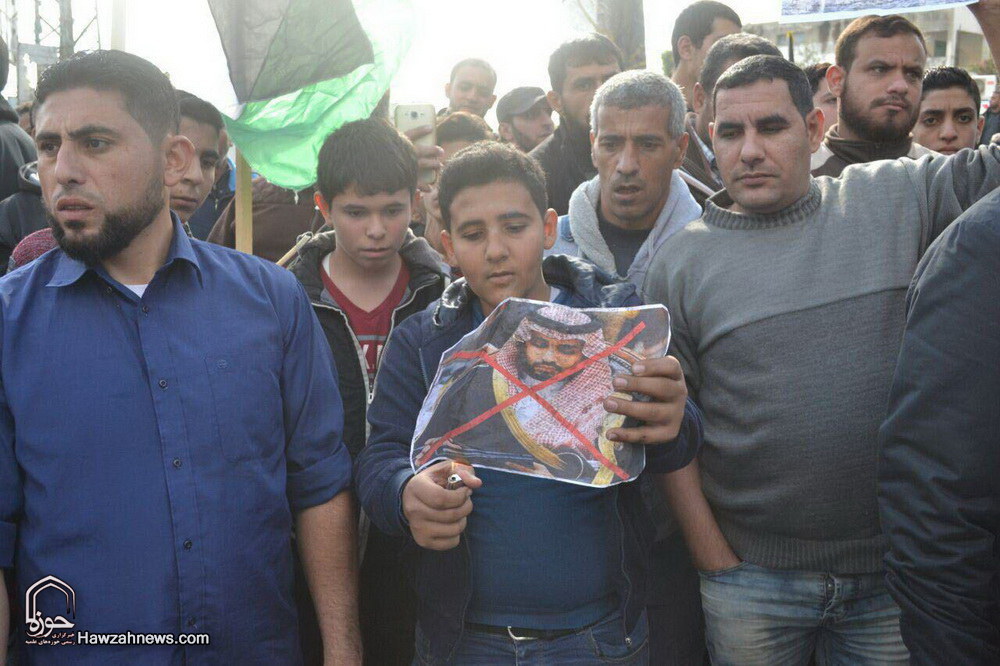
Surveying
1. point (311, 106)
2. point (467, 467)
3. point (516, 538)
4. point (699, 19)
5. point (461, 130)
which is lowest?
point (516, 538)

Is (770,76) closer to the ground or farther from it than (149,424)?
farther from it

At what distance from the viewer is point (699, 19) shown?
538 centimetres

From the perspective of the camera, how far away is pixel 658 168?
3.32 meters

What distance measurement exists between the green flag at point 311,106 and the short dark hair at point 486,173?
3.96 ft

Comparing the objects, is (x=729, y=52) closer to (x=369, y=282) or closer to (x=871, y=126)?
(x=871, y=126)

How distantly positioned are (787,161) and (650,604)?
1355 mm

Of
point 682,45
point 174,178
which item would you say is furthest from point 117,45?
point 682,45

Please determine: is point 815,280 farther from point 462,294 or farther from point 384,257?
point 384,257

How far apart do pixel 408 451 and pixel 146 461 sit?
59 cm

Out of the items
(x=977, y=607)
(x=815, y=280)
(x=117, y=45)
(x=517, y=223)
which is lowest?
(x=977, y=607)

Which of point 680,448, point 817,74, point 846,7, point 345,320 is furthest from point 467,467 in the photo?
point 817,74

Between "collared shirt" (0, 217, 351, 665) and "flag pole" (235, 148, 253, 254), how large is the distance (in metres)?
1.09

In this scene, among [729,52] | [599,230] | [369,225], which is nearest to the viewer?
[369,225]

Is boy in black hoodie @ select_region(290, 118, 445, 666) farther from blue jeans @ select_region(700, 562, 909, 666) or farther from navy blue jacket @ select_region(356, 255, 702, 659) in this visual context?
blue jeans @ select_region(700, 562, 909, 666)
